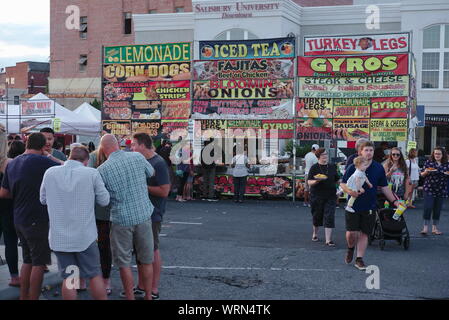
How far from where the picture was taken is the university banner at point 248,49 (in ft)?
59.8

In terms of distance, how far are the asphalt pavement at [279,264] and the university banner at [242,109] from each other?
199 inches

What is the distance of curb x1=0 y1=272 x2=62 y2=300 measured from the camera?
6965 millimetres

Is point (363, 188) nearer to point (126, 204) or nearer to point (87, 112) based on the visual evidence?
point (126, 204)

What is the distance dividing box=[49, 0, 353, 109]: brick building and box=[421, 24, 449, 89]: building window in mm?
23533

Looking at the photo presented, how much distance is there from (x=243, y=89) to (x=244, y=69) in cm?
63

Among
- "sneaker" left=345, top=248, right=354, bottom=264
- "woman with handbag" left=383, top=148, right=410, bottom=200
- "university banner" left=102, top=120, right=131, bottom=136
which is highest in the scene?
"university banner" left=102, top=120, right=131, bottom=136

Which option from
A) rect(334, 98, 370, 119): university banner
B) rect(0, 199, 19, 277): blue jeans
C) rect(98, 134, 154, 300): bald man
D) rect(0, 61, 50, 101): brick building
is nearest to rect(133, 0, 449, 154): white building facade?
rect(334, 98, 370, 119): university banner

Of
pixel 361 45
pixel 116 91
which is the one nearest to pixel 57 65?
pixel 116 91

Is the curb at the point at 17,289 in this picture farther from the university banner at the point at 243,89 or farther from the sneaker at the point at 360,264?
the university banner at the point at 243,89

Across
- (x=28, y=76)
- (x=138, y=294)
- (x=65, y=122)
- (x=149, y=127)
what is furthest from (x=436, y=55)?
(x=28, y=76)

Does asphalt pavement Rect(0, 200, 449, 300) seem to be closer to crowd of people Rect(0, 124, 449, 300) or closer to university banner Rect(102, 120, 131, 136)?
crowd of people Rect(0, 124, 449, 300)

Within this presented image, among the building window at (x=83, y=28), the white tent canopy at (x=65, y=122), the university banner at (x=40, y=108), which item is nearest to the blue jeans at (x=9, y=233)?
the university banner at (x=40, y=108)

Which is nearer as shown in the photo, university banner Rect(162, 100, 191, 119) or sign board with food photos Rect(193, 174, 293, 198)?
sign board with food photos Rect(193, 174, 293, 198)

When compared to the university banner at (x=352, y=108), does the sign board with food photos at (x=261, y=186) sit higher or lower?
lower
